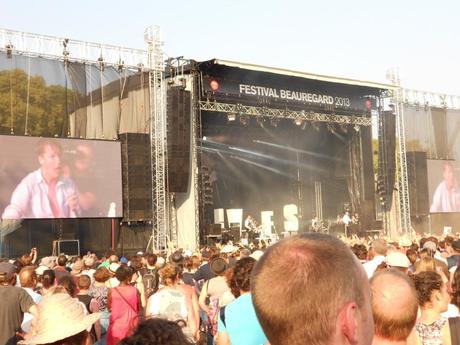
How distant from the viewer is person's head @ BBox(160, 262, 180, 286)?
19.2 ft

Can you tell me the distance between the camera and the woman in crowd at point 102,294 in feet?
20.8

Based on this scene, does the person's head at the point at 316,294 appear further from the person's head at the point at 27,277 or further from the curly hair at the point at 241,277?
the person's head at the point at 27,277

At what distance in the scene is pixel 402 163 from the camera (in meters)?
28.1

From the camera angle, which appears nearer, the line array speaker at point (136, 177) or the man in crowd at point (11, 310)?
the man in crowd at point (11, 310)

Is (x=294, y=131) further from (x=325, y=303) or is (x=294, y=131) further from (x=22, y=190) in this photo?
(x=325, y=303)

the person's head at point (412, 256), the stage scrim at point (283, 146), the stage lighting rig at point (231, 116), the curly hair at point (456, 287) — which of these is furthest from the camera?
the stage scrim at point (283, 146)

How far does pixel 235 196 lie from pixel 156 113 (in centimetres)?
770

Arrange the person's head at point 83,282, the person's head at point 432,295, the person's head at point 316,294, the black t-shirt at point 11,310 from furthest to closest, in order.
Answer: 1. the person's head at point 83,282
2. the black t-shirt at point 11,310
3. the person's head at point 432,295
4. the person's head at point 316,294

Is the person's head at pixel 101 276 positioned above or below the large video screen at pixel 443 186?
below

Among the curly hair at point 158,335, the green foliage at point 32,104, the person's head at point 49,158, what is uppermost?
the green foliage at point 32,104

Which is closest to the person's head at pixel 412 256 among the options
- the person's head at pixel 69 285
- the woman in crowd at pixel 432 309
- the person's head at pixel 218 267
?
the person's head at pixel 218 267

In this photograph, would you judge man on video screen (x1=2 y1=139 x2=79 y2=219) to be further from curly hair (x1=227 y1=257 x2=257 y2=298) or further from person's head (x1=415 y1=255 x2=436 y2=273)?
Result: person's head (x1=415 y1=255 x2=436 y2=273)

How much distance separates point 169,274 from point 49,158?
14473 millimetres

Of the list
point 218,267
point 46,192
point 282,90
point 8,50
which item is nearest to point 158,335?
point 218,267
